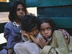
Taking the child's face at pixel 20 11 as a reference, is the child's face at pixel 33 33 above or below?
below

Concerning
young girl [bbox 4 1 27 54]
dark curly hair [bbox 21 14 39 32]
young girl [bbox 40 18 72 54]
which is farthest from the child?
young girl [bbox 4 1 27 54]

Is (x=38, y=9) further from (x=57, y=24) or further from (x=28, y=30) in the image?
(x=28, y=30)

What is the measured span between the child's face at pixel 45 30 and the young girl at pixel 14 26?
0.44 m

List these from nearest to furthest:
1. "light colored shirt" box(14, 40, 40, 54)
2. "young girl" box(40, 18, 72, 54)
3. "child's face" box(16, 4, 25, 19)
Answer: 1. "light colored shirt" box(14, 40, 40, 54)
2. "young girl" box(40, 18, 72, 54)
3. "child's face" box(16, 4, 25, 19)

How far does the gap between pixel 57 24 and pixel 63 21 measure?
0.34 feet

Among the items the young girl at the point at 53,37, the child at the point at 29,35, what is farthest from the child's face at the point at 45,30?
the child at the point at 29,35

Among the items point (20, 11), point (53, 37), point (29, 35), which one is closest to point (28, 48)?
point (29, 35)

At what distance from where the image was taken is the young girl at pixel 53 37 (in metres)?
1.63

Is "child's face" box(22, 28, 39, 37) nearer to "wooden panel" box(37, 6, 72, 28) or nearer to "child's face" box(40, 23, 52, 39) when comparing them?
"child's face" box(40, 23, 52, 39)

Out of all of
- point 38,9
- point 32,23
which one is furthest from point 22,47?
point 38,9

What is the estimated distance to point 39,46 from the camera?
5.26ft

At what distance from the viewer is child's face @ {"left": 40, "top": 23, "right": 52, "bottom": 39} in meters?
1.80

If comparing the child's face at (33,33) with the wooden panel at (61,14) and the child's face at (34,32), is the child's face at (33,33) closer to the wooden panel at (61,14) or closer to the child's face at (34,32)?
the child's face at (34,32)

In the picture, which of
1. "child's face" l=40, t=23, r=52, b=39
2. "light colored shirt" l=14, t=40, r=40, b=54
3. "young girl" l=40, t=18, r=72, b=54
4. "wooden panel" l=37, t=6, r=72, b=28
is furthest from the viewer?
"wooden panel" l=37, t=6, r=72, b=28
